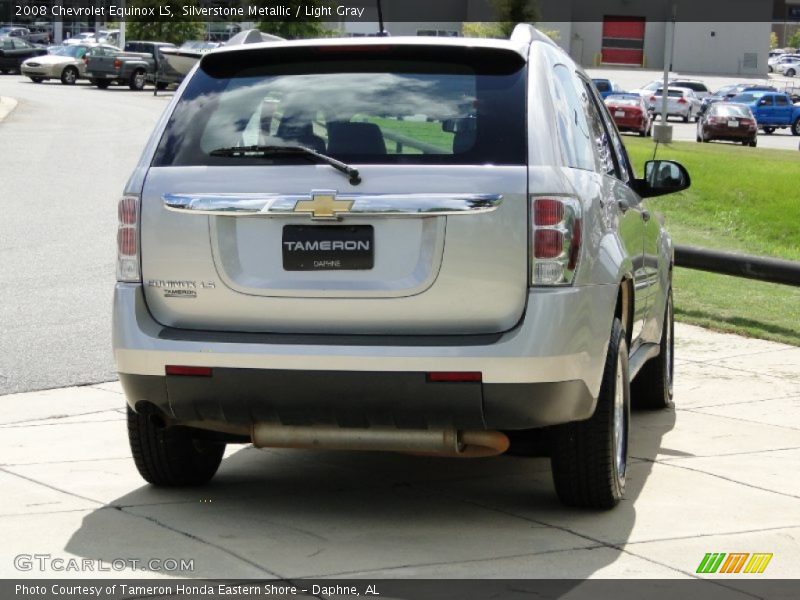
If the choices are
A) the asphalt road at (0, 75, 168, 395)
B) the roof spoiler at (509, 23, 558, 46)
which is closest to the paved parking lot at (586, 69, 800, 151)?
the asphalt road at (0, 75, 168, 395)

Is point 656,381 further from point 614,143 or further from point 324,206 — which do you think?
point 324,206

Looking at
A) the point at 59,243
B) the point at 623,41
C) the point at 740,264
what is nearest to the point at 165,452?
the point at 740,264

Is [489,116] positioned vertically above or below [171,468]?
above

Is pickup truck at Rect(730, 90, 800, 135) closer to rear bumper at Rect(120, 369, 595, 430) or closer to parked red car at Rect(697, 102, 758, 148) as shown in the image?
parked red car at Rect(697, 102, 758, 148)

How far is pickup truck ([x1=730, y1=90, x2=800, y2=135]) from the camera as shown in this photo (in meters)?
58.0

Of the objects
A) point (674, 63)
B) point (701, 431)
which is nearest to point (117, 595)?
point (701, 431)

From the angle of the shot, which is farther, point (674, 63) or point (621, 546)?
point (674, 63)

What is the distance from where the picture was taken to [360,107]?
5.79 meters

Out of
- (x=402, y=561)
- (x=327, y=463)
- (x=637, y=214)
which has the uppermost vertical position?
(x=637, y=214)

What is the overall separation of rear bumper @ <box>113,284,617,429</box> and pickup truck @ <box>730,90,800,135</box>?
178 ft

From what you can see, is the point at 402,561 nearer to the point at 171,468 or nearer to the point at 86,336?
the point at 171,468

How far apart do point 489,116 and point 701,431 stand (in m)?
3.09

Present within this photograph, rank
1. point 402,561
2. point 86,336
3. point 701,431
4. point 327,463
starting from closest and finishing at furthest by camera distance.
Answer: point 402,561 < point 327,463 < point 701,431 < point 86,336

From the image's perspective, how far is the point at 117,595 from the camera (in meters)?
4.85
